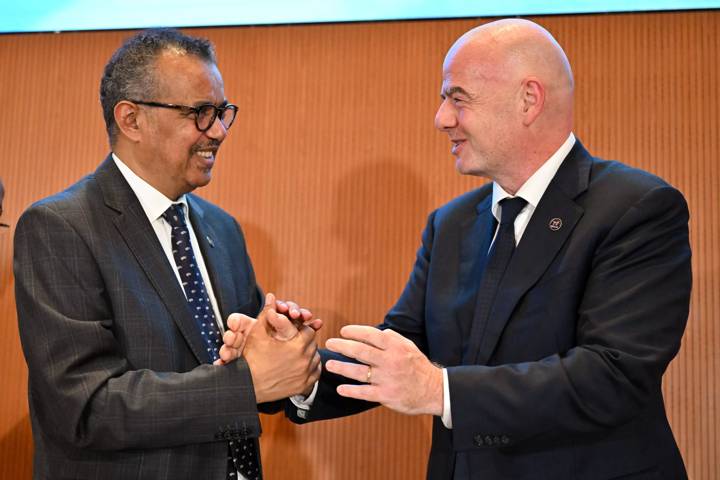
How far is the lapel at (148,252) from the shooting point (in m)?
1.92

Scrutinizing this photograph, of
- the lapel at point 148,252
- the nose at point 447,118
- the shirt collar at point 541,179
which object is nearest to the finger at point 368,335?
the lapel at point 148,252

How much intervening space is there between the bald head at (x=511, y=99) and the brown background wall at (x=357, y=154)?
0.88m

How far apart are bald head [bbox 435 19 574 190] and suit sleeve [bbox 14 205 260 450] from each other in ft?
2.83

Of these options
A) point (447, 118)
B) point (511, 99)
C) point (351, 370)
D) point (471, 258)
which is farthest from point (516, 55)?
point (351, 370)

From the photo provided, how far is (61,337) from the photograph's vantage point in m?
1.75

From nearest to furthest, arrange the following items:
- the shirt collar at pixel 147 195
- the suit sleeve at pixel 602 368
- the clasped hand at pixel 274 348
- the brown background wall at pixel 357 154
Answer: the suit sleeve at pixel 602 368 → the clasped hand at pixel 274 348 → the shirt collar at pixel 147 195 → the brown background wall at pixel 357 154

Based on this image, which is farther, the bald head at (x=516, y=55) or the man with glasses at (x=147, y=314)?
the bald head at (x=516, y=55)

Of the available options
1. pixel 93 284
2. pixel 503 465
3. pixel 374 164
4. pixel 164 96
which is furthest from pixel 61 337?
pixel 374 164

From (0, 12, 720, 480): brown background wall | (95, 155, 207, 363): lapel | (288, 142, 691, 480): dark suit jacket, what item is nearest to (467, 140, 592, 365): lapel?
(288, 142, 691, 480): dark suit jacket

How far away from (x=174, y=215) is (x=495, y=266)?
0.89 meters

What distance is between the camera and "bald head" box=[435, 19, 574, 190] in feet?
6.64

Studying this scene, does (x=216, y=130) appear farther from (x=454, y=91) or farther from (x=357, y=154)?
(x=357, y=154)

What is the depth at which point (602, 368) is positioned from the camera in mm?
1642

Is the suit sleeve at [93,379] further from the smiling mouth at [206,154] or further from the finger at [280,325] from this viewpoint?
the smiling mouth at [206,154]
